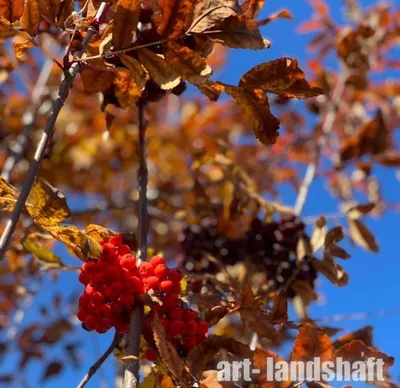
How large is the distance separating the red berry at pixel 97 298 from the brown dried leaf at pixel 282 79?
465mm

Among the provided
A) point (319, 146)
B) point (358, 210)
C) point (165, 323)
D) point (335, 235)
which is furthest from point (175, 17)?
point (319, 146)

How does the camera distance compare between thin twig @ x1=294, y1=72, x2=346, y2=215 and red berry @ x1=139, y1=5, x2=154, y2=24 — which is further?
thin twig @ x1=294, y1=72, x2=346, y2=215

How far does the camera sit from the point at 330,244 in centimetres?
147

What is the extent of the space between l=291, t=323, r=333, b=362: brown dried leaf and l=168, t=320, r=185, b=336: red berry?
225 millimetres

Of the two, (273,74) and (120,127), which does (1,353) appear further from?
(273,74)

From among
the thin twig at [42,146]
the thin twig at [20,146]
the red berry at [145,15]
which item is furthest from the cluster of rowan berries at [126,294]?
the thin twig at [20,146]

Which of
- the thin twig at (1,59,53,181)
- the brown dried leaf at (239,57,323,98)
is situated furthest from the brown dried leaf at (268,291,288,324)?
the thin twig at (1,59,53,181)

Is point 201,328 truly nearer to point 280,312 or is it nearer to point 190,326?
point 190,326

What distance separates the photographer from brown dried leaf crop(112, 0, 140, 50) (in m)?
0.94

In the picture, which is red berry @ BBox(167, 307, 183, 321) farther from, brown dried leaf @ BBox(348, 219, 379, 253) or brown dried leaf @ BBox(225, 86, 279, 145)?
brown dried leaf @ BBox(348, 219, 379, 253)

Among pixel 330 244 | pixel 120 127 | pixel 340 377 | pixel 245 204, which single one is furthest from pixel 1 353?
pixel 340 377

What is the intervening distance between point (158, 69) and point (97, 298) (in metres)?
0.42

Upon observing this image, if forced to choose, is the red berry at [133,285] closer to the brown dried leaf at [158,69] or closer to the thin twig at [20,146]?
the brown dried leaf at [158,69]

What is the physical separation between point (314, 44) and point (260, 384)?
303 cm
